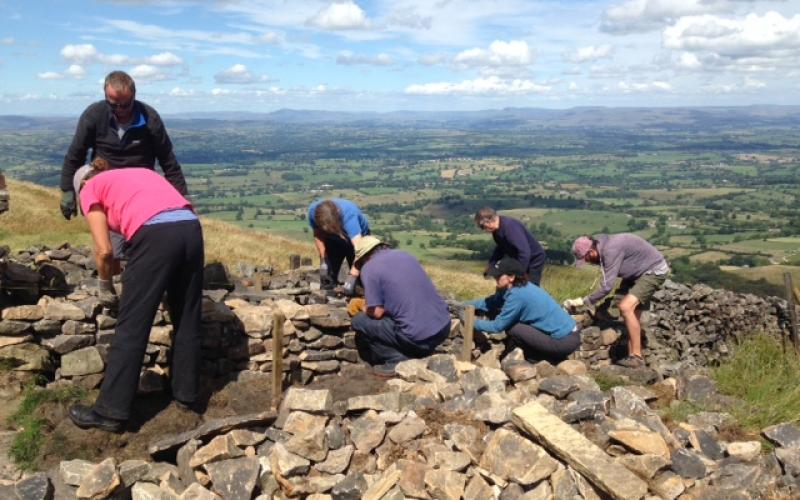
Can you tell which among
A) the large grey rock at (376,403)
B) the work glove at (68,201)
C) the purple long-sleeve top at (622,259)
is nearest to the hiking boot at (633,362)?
the purple long-sleeve top at (622,259)

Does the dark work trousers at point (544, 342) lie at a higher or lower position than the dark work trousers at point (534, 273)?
lower

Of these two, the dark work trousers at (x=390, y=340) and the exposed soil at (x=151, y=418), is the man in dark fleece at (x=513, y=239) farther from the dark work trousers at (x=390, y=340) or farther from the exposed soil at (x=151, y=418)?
the exposed soil at (x=151, y=418)

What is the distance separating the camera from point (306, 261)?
17.5 m

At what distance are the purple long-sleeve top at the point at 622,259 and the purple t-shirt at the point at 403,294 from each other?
10.1 feet

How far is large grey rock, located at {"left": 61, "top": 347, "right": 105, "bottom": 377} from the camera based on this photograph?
21.0 feet

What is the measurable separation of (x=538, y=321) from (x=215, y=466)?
4534 millimetres

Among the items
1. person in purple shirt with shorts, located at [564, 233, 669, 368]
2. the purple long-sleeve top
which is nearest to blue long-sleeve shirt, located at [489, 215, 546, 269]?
person in purple shirt with shorts, located at [564, 233, 669, 368]

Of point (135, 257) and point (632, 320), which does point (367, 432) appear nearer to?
point (135, 257)

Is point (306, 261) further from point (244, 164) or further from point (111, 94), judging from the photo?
point (244, 164)

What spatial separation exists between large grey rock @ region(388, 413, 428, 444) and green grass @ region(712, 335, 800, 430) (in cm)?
338

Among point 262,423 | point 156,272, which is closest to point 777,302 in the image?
point 262,423

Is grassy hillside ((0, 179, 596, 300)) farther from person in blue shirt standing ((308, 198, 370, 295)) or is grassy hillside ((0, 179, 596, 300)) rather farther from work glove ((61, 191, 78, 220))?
work glove ((61, 191, 78, 220))

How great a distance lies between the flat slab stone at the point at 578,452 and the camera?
5070 mm

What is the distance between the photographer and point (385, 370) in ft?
24.5
